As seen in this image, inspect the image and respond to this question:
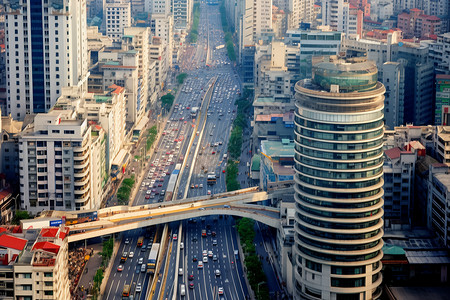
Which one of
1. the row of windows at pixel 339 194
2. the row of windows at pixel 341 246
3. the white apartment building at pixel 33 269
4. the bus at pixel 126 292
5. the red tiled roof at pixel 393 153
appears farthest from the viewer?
the red tiled roof at pixel 393 153

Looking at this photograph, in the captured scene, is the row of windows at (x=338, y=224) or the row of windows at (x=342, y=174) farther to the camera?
the row of windows at (x=338, y=224)

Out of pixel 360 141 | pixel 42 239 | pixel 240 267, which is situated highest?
pixel 360 141

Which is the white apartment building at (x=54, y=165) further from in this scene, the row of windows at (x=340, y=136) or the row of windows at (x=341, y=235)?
the row of windows at (x=341, y=235)

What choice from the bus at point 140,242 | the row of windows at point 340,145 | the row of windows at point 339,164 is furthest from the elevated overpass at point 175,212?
the row of windows at point 340,145

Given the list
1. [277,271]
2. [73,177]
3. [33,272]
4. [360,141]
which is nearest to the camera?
[33,272]

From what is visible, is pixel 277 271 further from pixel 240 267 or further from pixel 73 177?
pixel 73 177

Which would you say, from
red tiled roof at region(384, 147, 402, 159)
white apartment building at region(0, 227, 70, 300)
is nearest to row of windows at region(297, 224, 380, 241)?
red tiled roof at region(384, 147, 402, 159)

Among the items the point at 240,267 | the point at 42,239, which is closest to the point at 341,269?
the point at 240,267

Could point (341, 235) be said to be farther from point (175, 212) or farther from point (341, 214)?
point (175, 212)
